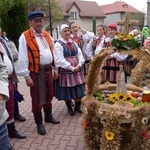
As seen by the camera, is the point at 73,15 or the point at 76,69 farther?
the point at 73,15

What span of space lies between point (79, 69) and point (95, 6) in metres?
41.1

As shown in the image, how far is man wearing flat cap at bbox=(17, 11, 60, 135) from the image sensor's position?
139 inches

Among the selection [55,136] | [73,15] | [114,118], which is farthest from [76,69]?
[73,15]

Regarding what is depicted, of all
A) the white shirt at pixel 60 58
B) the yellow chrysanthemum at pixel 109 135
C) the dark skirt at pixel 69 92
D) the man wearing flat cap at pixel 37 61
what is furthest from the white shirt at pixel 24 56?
the yellow chrysanthemum at pixel 109 135

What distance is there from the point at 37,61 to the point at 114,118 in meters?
1.56

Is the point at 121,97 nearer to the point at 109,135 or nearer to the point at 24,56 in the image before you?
the point at 109,135

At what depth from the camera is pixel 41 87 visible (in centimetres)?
369

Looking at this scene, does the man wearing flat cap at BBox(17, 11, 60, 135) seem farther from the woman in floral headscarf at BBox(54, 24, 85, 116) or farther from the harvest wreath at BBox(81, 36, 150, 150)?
the harvest wreath at BBox(81, 36, 150, 150)

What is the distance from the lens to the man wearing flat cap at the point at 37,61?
11.6 feet

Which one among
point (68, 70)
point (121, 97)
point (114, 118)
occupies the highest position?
point (68, 70)

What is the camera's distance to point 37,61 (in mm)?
3561

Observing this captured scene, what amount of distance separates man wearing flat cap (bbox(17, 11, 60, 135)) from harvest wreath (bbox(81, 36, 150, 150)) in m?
1.00

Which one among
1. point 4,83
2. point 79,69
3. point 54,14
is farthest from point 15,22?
point 54,14

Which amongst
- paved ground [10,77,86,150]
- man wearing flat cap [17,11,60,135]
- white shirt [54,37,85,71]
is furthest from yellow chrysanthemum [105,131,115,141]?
white shirt [54,37,85,71]
